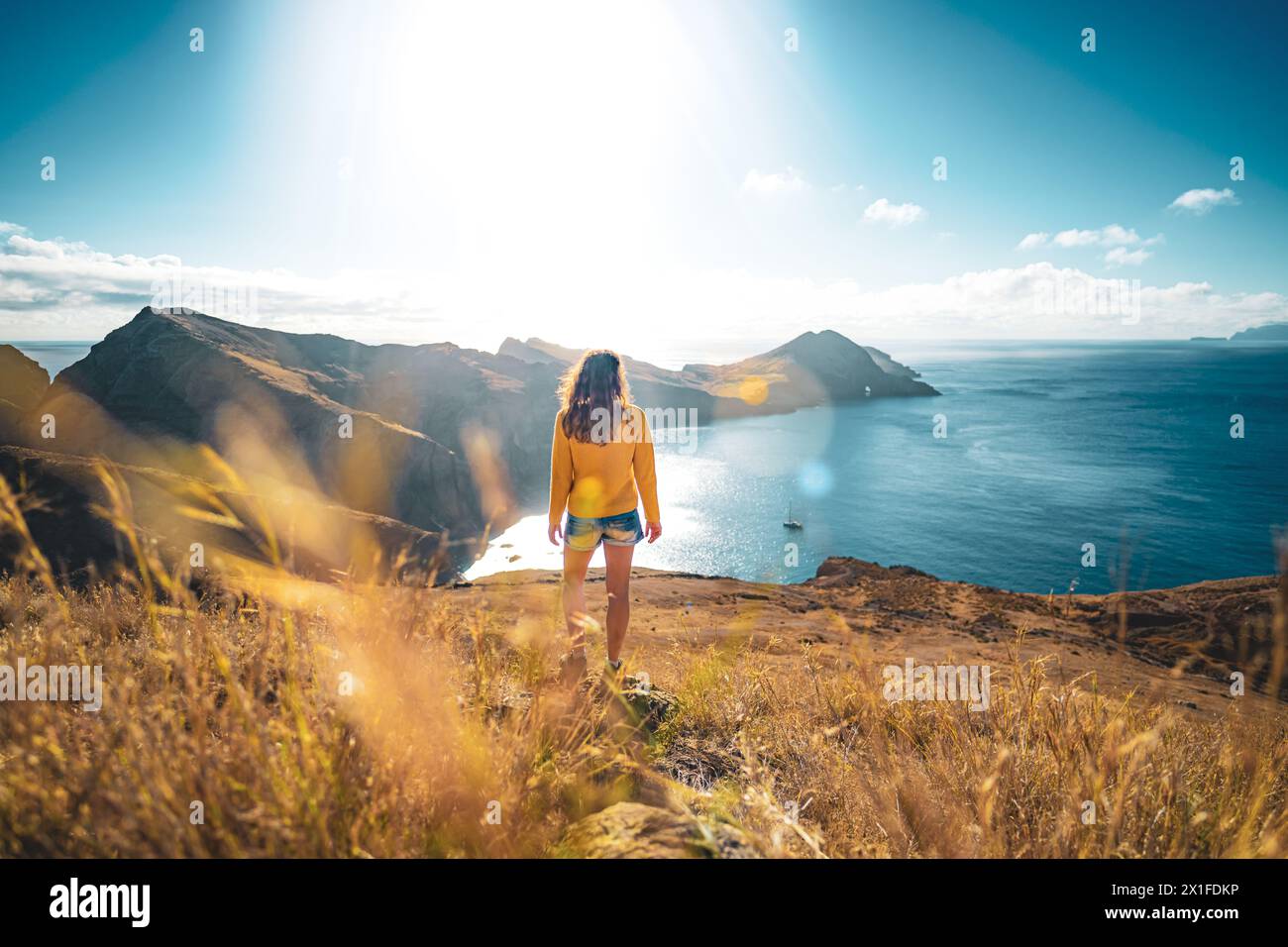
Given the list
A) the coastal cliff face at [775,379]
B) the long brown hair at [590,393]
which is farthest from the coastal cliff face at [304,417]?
the coastal cliff face at [775,379]

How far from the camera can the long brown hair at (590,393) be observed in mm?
4141

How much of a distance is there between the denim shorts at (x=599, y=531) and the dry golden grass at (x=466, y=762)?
92cm

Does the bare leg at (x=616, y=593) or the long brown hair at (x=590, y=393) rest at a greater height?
the long brown hair at (x=590, y=393)

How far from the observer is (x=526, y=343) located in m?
179

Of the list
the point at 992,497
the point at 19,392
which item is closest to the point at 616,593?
the point at 992,497

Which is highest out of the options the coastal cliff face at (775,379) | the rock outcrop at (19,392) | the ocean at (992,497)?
the coastal cliff face at (775,379)

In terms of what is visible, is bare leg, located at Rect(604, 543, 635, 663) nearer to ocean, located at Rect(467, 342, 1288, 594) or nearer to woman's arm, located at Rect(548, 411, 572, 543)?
woman's arm, located at Rect(548, 411, 572, 543)

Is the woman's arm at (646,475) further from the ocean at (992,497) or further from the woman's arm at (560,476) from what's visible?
the ocean at (992,497)
